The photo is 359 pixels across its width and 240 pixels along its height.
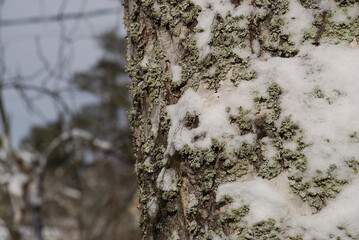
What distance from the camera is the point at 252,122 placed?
86 centimetres

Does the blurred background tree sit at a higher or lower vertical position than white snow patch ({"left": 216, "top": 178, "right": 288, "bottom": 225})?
higher

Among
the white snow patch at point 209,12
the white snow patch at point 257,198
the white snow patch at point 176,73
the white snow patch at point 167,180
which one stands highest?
the white snow patch at point 209,12

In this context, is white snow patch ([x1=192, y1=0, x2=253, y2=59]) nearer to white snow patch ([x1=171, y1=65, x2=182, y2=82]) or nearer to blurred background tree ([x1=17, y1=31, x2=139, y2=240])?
white snow patch ([x1=171, y1=65, x2=182, y2=82])

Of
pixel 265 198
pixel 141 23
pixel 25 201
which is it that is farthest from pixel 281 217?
pixel 25 201

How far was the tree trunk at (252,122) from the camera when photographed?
0.79 m

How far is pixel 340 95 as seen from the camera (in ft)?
2.64

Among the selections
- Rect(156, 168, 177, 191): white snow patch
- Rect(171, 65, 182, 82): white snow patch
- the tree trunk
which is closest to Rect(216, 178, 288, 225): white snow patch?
the tree trunk

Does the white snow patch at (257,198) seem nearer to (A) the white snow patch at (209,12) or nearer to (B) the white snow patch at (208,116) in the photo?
(B) the white snow patch at (208,116)

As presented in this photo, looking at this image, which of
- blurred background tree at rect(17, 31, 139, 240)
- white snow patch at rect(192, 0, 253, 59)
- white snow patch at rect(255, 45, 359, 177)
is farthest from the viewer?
blurred background tree at rect(17, 31, 139, 240)

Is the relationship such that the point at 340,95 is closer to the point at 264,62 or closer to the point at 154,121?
the point at 264,62

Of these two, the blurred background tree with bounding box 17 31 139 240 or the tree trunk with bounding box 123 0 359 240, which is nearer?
the tree trunk with bounding box 123 0 359 240

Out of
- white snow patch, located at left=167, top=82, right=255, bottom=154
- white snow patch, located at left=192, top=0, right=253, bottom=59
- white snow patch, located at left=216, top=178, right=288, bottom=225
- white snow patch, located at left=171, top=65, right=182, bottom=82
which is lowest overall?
white snow patch, located at left=216, top=178, right=288, bottom=225

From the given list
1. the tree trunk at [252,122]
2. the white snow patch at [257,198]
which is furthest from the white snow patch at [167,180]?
the white snow patch at [257,198]

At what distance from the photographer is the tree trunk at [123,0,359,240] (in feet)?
2.60
